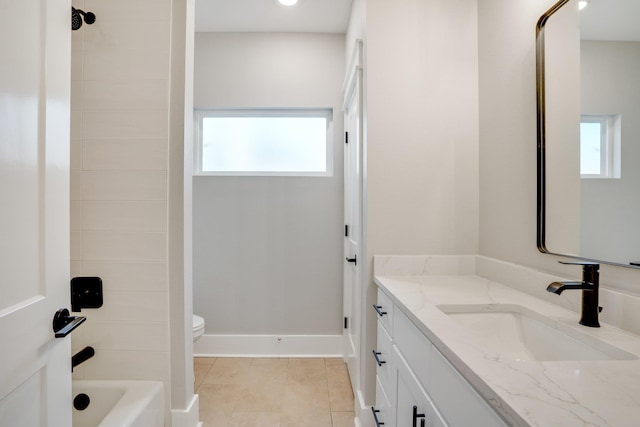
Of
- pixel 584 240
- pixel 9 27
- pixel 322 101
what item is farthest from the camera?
pixel 322 101

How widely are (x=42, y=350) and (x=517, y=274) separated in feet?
5.31

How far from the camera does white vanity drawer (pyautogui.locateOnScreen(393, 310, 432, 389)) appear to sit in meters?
0.89

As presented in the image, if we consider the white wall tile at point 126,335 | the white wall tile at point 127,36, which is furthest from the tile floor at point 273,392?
the white wall tile at point 127,36

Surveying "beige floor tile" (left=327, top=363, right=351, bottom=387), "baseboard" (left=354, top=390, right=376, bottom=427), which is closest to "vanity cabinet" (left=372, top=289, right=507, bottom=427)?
"baseboard" (left=354, top=390, right=376, bottom=427)

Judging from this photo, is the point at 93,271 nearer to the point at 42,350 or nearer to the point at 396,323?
the point at 42,350

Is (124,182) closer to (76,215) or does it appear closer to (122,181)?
(122,181)

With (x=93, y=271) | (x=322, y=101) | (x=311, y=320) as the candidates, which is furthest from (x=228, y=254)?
(x=322, y=101)

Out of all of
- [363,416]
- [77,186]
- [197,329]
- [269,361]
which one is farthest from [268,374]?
[77,186]

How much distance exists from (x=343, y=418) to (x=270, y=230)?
1.43 m

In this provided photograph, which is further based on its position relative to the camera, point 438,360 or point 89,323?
point 89,323

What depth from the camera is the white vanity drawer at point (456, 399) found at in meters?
0.59

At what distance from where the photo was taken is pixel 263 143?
2.68 meters

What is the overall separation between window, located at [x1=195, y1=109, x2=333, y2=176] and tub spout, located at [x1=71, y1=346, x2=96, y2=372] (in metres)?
1.58

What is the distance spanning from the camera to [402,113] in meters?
1.58
